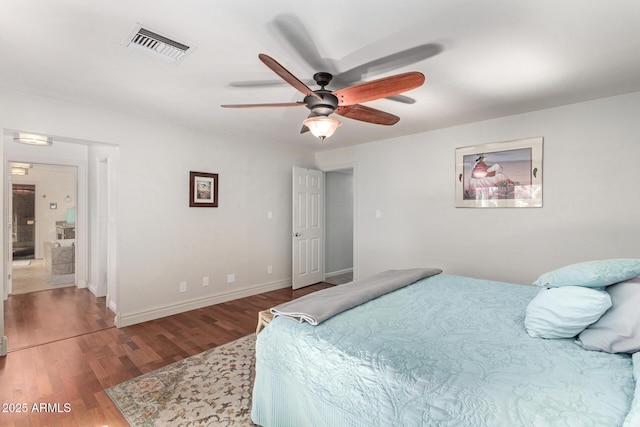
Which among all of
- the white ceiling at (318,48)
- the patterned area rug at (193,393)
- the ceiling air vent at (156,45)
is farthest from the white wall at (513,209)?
the ceiling air vent at (156,45)

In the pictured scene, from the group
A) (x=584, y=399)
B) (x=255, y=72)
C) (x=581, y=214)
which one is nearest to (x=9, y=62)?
(x=255, y=72)

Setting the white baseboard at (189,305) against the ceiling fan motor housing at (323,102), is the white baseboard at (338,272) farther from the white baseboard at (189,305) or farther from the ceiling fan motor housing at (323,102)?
the ceiling fan motor housing at (323,102)

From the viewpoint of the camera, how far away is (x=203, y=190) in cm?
411

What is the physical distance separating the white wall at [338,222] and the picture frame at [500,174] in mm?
2659

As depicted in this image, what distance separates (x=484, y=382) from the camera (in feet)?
3.69

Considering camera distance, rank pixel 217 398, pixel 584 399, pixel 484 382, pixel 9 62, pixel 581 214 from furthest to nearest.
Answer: pixel 581 214, pixel 9 62, pixel 217 398, pixel 484 382, pixel 584 399

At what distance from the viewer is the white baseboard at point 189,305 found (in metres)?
3.45

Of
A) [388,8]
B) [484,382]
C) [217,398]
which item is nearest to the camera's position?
[484,382]

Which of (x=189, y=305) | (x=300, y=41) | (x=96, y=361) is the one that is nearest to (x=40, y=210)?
(x=189, y=305)

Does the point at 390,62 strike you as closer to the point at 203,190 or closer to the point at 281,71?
the point at 281,71

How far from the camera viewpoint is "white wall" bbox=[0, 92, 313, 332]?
323 centimetres

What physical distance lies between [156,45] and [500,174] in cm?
357

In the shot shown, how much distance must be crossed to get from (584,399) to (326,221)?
5.02m

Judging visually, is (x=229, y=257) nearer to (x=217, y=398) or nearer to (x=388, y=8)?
(x=217, y=398)
